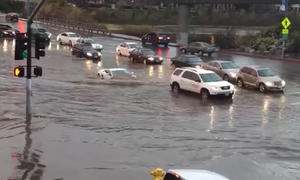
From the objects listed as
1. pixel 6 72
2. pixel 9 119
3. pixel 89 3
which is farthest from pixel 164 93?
pixel 89 3

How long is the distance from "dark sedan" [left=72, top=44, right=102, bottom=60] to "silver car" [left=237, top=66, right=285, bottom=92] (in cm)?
2123

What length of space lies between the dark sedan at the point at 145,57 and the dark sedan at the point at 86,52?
360cm

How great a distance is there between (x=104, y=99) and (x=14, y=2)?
119733 mm

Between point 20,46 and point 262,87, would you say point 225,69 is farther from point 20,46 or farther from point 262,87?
point 20,46

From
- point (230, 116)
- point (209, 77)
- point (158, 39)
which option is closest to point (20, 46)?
point (230, 116)

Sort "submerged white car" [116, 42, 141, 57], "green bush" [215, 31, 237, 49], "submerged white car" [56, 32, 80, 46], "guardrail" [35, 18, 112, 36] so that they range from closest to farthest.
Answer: "submerged white car" [116, 42, 141, 57] < "submerged white car" [56, 32, 80, 46] < "green bush" [215, 31, 237, 49] < "guardrail" [35, 18, 112, 36]

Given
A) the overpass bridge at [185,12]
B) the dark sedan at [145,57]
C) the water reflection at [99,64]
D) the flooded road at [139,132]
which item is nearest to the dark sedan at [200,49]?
the dark sedan at [145,57]

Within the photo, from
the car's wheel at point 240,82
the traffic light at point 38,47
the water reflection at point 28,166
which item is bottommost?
the water reflection at point 28,166

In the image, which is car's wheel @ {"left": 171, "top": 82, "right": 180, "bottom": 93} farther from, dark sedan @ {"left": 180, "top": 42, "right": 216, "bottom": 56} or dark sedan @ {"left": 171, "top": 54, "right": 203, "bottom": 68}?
dark sedan @ {"left": 180, "top": 42, "right": 216, "bottom": 56}

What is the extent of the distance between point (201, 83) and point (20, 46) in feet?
42.0

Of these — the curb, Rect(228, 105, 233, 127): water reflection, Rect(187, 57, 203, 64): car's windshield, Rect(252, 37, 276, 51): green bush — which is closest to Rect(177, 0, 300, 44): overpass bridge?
Rect(252, 37, 276, 51): green bush

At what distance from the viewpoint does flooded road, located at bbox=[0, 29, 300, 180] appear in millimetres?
17344

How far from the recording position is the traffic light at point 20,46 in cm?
2412

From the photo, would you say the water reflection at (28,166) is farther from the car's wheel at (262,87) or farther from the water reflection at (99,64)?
the water reflection at (99,64)
